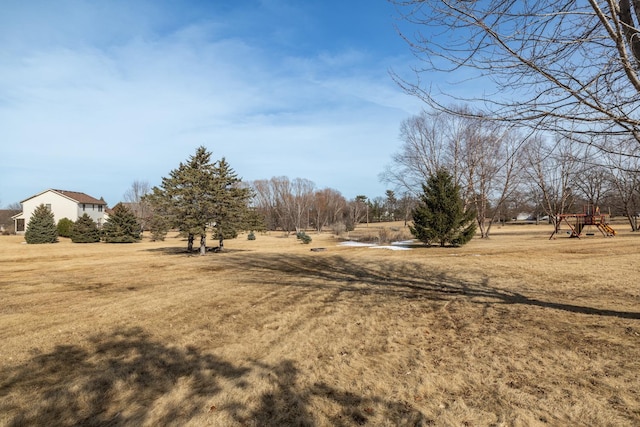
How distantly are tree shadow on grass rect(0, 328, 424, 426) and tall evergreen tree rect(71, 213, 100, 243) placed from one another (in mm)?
36620

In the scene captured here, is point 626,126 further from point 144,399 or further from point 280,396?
point 144,399

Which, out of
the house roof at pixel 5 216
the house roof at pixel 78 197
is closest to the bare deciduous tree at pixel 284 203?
the house roof at pixel 78 197

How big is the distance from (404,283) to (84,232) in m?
36.8

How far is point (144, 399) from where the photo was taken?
3367 mm

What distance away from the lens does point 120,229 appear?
116 ft

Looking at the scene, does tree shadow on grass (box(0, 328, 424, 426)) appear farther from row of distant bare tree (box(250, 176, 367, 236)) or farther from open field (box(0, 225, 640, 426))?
row of distant bare tree (box(250, 176, 367, 236))

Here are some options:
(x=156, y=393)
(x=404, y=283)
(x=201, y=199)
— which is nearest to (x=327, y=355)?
(x=156, y=393)

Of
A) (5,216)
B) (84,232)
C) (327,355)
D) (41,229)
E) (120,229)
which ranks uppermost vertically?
(5,216)

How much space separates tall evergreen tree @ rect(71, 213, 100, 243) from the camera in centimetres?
3481

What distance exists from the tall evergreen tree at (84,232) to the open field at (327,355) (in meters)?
30.7

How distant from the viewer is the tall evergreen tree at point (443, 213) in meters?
20.1

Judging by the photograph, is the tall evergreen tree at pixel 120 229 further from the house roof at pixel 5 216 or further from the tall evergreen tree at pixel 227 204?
the house roof at pixel 5 216

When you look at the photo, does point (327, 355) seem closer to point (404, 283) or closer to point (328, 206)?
point (404, 283)

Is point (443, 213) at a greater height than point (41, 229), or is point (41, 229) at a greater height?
point (41, 229)
